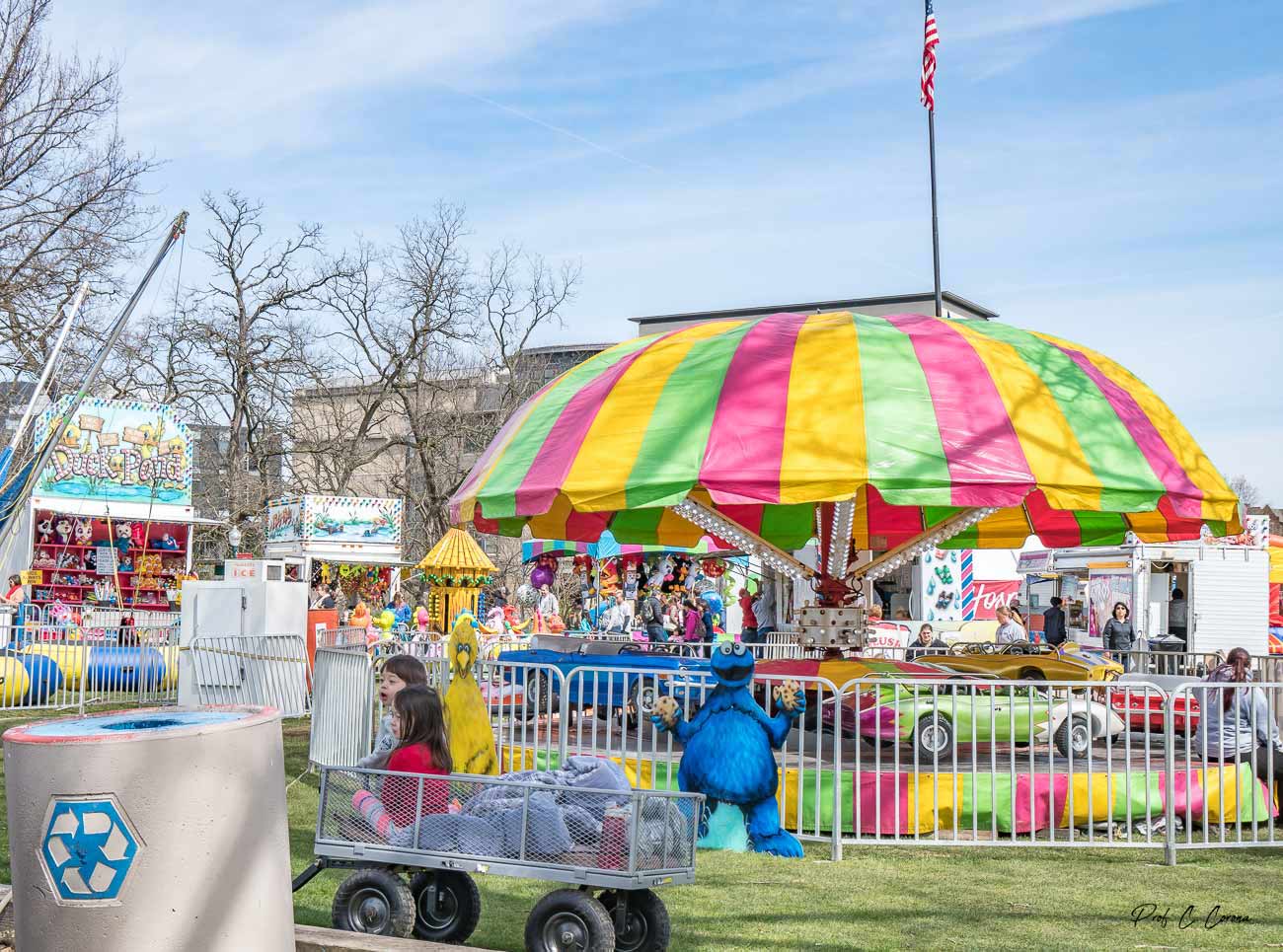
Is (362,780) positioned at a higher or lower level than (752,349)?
lower

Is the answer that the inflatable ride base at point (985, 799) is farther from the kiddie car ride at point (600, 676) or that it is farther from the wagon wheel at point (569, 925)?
the wagon wheel at point (569, 925)

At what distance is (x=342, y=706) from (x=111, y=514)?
812 inches

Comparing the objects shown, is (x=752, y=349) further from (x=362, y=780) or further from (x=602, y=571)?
(x=602, y=571)

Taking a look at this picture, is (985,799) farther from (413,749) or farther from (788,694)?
(413,749)

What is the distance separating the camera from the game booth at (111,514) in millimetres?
30266

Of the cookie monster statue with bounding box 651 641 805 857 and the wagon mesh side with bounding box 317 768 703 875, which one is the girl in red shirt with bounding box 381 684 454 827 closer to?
the wagon mesh side with bounding box 317 768 703 875

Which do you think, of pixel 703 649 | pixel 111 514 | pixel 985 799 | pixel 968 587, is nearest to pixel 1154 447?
pixel 985 799

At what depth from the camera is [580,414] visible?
1122 cm

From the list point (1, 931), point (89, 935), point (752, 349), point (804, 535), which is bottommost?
point (1, 931)

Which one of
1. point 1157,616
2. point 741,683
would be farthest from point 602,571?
point 741,683

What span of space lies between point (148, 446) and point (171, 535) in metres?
2.50

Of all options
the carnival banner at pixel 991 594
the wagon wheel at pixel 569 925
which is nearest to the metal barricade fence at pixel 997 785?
the wagon wheel at pixel 569 925

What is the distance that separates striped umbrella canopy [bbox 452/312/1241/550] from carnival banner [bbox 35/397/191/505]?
68.8 feet

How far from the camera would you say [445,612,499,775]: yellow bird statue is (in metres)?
8.45
